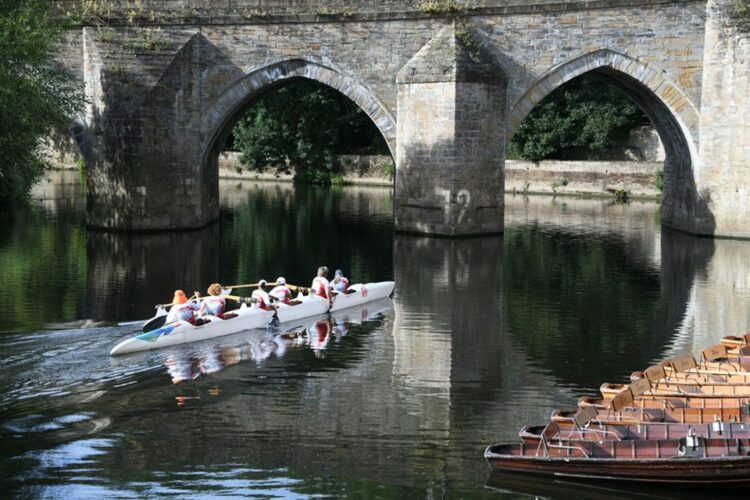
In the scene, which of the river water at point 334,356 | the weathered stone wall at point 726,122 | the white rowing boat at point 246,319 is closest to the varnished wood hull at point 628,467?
the river water at point 334,356

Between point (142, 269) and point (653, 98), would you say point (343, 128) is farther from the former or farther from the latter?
point (142, 269)

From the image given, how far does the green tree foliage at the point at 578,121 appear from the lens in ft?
140

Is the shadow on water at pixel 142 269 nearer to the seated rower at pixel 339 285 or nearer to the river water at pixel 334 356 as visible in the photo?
the river water at pixel 334 356

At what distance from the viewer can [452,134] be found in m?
25.7

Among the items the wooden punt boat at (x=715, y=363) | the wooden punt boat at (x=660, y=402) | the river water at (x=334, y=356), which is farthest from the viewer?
the wooden punt boat at (x=715, y=363)

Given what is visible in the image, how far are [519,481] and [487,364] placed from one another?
442 cm

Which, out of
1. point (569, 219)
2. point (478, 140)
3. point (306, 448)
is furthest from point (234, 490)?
point (569, 219)

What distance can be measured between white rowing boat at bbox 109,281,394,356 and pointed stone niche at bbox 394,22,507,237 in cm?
654

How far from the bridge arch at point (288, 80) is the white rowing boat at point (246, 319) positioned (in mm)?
8006

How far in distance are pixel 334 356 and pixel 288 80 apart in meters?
13.9

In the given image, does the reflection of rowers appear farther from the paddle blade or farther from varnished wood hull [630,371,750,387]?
varnished wood hull [630,371,750,387]

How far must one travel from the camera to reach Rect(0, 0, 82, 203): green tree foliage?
20.6 m

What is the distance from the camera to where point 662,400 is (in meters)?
11.1

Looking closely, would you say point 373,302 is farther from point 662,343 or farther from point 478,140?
point 478,140
